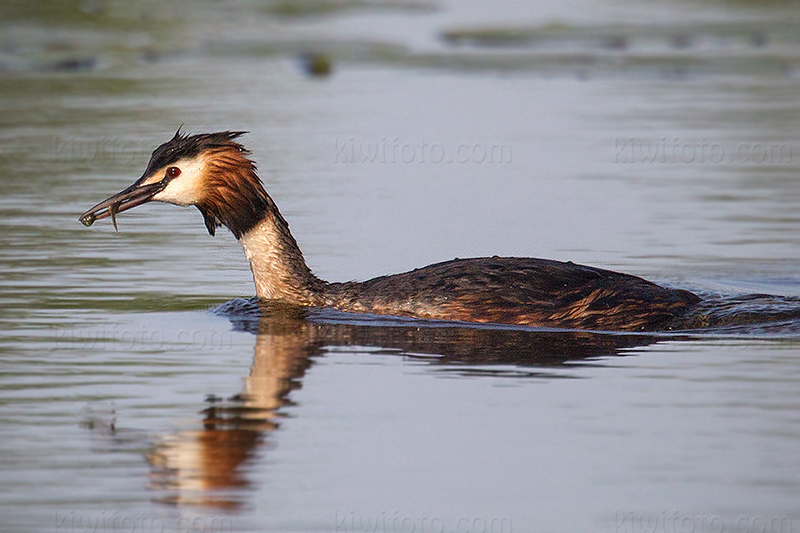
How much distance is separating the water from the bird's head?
80 cm

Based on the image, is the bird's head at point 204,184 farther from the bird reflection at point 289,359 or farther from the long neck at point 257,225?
the bird reflection at point 289,359

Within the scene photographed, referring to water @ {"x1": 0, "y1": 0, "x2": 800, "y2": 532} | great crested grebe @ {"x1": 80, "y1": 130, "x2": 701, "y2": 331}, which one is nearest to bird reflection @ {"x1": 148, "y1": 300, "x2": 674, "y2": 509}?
water @ {"x1": 0, "y1": 0, "x2": 800, "y2": 532}

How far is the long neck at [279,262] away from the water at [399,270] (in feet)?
1.21

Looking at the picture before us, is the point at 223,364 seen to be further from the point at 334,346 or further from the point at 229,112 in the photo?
the point at 229,112

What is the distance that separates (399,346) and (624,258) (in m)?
3.75

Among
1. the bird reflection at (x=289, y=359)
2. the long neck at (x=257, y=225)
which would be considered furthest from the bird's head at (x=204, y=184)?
the bird reflection at (x=289, y=359)

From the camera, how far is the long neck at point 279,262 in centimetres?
1142

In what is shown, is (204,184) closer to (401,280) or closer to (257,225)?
(257,225)

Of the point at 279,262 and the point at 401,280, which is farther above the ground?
the point at 279,262

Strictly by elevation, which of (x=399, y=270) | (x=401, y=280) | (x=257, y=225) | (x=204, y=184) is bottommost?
(x=401, y=280)

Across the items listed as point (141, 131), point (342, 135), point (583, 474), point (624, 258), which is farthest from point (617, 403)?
point (141, 131)

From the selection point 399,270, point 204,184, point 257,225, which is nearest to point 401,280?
point 257,225

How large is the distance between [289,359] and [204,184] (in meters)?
2.02

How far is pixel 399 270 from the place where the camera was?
1284 centimetres
